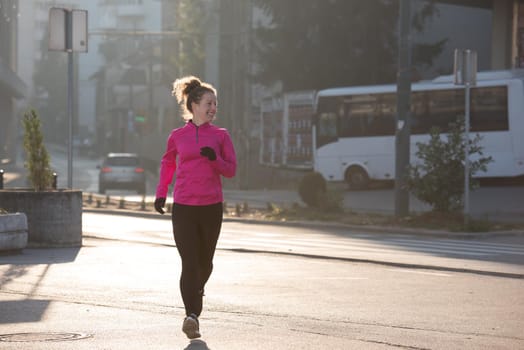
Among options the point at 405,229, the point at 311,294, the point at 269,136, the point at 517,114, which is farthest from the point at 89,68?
the point at 311,294

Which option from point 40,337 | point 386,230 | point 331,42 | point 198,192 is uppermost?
point 331,42

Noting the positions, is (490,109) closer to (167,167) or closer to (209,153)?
(167,167)

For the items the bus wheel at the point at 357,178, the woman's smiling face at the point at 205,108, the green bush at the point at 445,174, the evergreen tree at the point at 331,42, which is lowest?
the bus wheel at the point at 357,178

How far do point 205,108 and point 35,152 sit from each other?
28.9 ft

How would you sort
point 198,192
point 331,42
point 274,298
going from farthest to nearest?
1. point 331,42
2. point 274,298
3. point 198,192

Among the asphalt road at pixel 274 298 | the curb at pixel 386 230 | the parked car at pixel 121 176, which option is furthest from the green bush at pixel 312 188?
the parked car at pixel 121 176

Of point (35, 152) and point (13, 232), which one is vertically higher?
point (35, 152)

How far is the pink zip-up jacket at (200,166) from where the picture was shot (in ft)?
29.5

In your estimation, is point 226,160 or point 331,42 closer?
point 226,160

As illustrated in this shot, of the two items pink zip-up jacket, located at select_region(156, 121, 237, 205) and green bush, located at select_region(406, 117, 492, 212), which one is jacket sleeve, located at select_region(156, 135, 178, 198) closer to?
pink zip-up jacket, located at select_region(156, 121, 237, 205)

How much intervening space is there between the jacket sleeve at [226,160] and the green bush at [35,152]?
28.6 feet

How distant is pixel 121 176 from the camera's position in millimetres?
46281

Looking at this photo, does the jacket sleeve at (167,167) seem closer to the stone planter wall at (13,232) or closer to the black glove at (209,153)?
the black glove at (209,153)

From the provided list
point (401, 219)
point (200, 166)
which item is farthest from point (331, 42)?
point (200, 166)
